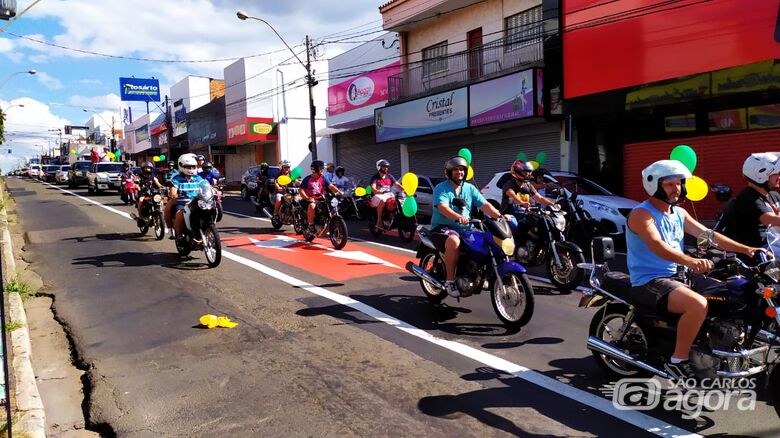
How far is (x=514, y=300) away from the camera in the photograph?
5.72 metres

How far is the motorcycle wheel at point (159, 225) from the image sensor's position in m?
12.2

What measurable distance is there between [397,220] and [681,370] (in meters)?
9.32

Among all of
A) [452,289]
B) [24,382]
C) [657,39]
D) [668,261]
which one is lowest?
[24,382]

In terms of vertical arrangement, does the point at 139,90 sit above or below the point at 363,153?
above

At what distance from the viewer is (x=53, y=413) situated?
4.25 meters

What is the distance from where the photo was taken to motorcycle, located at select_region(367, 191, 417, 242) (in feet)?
41.5

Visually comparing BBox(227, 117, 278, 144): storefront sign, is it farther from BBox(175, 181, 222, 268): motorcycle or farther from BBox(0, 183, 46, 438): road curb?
BBox(0, 183, 46, 438): road curb

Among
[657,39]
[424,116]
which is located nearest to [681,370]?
[657,39]

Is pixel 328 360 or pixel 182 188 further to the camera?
pixel 182 188

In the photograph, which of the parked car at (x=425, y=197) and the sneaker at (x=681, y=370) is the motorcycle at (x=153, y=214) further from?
the sneaker at (x=681, y=370)

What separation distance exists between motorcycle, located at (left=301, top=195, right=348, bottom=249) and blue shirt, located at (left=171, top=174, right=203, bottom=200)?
260 centimetres

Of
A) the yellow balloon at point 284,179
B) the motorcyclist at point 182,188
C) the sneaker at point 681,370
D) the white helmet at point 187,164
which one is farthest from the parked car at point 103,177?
the sneaker at point 681,370

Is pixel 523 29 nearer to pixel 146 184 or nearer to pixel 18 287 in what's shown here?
pixel 146 184

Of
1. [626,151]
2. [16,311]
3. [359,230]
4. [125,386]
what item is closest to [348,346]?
[125,386]
